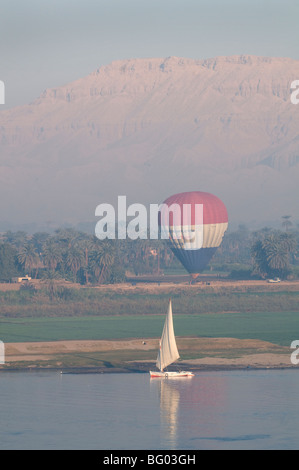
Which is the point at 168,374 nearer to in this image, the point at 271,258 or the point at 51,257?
the point at 51,257

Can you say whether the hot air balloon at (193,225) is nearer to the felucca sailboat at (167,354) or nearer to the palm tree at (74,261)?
the palm tree at (74,261)

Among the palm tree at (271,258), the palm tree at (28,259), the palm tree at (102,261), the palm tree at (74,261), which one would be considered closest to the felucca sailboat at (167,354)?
A: the palm tree at (102,261)

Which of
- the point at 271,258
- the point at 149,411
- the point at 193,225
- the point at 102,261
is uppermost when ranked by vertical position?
the point at 193,225

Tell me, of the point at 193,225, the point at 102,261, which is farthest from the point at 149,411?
the point at 102,261

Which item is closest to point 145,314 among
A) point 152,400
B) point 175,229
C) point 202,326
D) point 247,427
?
point 202,326

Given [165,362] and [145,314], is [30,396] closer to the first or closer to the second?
[165,362]

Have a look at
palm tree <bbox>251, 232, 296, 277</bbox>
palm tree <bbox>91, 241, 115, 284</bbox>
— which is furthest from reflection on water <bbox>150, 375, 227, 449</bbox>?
palm tree <bbox>251, 232, 296, 277</bbox>

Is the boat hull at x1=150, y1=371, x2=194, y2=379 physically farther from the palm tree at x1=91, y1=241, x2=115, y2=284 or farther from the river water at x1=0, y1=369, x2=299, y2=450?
the palm tree at x1=91, y1=241, x2=115, y2=284
